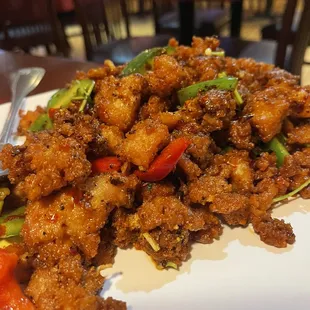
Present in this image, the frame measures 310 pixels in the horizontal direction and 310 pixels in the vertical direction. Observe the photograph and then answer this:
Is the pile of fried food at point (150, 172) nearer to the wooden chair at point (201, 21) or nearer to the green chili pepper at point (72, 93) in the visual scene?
the green chili pepper at point (72, 93)

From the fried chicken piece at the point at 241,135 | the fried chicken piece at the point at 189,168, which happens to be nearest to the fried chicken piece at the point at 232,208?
the fried chicken piece at the point at 189,168

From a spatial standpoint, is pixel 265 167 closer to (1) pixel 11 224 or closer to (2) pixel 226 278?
(2) pixel 226 278

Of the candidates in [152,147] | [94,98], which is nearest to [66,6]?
[94,98]

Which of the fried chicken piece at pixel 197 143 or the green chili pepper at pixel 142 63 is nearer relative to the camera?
the fried chicken piece at pixel 197 143

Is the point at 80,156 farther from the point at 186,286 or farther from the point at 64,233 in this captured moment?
the point at 186,286

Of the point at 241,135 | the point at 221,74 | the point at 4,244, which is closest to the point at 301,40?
the point at 221,74

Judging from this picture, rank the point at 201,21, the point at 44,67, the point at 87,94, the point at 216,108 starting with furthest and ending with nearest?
the point at 201,21 → the point at 44,67 → the point at 87,94 → the point at 216,108
